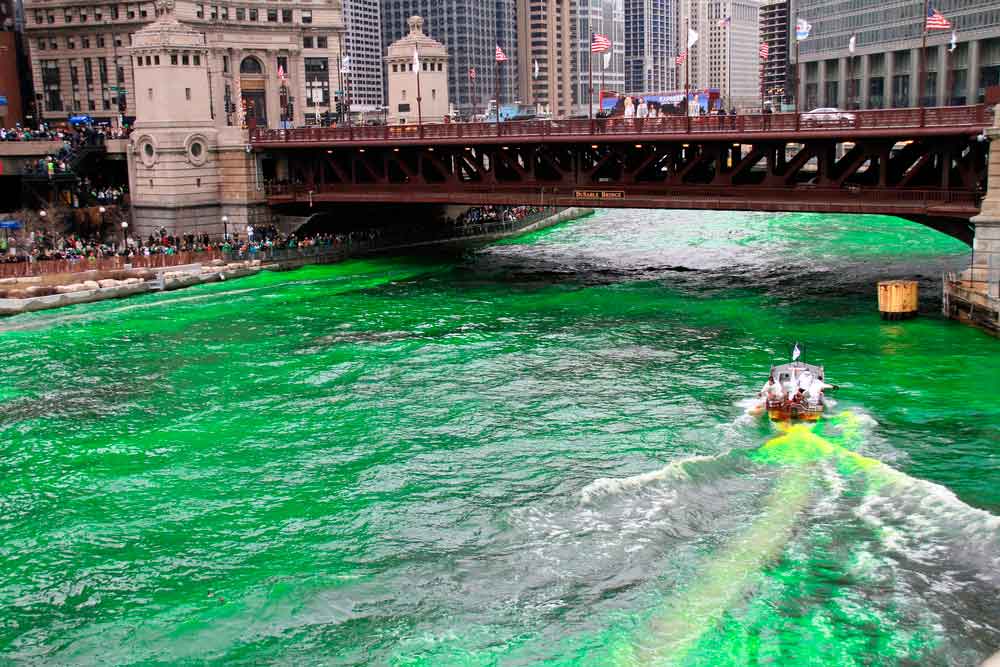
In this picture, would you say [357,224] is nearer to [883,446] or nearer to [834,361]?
[834,361]

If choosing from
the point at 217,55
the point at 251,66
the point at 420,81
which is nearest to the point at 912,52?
the point at 420,81

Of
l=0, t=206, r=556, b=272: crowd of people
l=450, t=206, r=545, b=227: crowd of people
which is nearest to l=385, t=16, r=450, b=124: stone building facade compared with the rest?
l=450, t=206, r=545, b=227: crowd of people

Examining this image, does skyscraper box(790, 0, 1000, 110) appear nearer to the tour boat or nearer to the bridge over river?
the bridge over river

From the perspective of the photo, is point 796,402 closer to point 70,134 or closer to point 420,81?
point 70,134

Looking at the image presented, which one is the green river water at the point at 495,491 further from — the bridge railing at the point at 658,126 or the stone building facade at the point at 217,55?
the stone building facade at the point at 217,55

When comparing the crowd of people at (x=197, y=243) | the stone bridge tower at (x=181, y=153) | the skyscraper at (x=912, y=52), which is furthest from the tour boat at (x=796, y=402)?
the skyscraper at (x=912, y=52)

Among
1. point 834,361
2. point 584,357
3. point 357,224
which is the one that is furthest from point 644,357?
point 357,224
